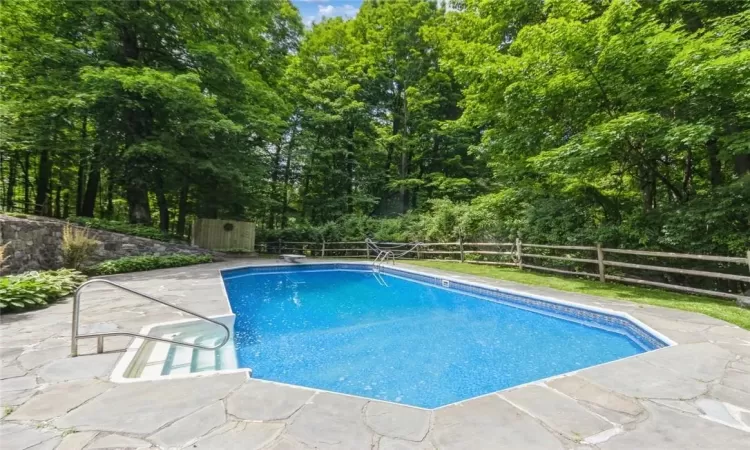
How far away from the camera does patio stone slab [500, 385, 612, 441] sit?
184 cm

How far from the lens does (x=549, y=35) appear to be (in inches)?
264

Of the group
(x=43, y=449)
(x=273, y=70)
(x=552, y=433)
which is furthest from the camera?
(x=273, y=70)

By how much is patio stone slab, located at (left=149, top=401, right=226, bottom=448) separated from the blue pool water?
146cm

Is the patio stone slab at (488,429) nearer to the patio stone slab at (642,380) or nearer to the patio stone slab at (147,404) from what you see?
the patio stone slab at (642,380)


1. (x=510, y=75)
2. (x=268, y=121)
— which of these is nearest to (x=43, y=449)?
(x=510, y=75)

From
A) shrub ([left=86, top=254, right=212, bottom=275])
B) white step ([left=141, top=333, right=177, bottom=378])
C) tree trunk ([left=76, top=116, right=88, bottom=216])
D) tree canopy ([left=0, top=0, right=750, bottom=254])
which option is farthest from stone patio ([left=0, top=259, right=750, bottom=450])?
tree trunk ([left=76, top=116, right=88, bottom=216])

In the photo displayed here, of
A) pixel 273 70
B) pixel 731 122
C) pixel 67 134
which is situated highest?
pixel 273 70

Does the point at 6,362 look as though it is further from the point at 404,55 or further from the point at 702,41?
the point at 404,55

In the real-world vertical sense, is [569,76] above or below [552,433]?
above

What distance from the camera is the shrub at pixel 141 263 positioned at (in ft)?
25.2

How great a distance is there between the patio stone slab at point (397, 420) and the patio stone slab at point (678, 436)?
0.91 m

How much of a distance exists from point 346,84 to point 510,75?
41.9ft

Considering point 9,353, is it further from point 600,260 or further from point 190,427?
point 600,260

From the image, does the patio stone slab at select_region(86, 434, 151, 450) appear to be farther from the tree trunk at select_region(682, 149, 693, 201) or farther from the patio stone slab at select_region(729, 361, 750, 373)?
the tree trunk at select_region(682, 149, 693, 201)
